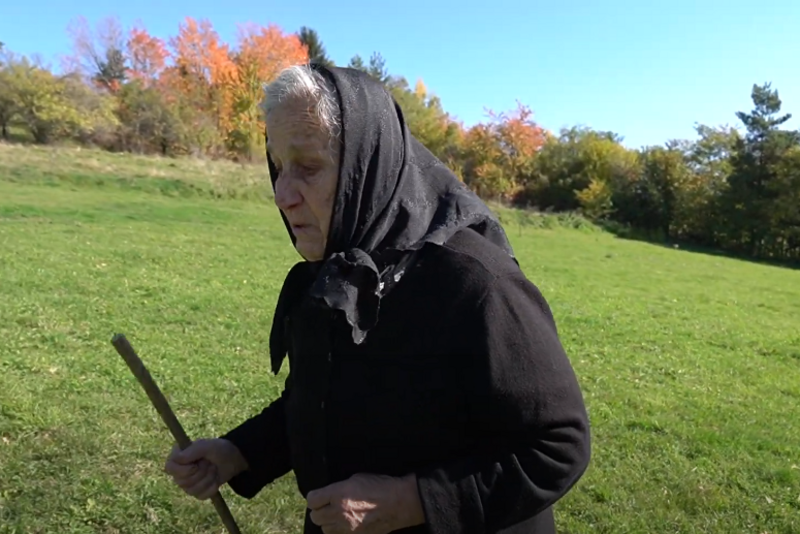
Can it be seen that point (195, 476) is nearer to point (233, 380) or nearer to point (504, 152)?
point (233, 380)

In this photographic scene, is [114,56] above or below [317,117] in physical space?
above

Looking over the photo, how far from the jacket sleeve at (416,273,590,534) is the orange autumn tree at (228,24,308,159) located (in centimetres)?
3363

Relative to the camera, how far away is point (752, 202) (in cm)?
4175

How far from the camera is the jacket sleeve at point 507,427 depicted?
139 cm

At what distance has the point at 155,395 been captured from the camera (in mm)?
1848

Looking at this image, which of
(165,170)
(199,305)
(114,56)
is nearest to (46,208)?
(165,170)

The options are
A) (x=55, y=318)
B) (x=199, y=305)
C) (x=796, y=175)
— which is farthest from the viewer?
(x=796, y=175)

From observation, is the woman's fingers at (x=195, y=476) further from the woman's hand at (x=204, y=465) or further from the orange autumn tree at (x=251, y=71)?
the orange autumn tree at (x=251, y=71)

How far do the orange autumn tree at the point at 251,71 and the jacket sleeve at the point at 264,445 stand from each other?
33013 millimetres

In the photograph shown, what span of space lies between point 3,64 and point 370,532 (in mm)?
41669

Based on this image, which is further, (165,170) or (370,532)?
(165,170)

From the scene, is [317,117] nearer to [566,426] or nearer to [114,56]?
[566,426]

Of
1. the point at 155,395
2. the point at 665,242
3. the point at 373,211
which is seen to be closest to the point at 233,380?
the point at 155,395

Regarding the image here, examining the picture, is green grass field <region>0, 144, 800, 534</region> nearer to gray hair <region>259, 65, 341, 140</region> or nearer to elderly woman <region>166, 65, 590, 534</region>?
elderly woman <region>166, 65, 590, 534</region>
